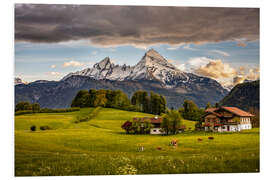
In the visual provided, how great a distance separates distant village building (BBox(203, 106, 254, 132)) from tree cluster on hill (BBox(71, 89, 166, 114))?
6.52ft

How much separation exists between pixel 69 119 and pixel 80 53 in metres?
2.77

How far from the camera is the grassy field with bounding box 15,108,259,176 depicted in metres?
9.95

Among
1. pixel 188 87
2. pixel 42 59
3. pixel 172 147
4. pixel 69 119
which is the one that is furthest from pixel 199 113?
pixel 42 59

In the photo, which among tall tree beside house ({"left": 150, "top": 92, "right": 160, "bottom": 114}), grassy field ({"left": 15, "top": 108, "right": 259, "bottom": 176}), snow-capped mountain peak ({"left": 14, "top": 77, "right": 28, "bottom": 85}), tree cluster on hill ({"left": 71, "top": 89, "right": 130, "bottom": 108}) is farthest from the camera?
tall tree beside house ({"left": 150, "top": 92, "right": 160, "bottom": 114})

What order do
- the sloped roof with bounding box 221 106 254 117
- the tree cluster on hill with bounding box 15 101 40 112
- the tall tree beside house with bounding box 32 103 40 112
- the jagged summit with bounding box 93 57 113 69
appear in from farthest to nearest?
the sloped roof with bounding box 221 106 254 117
the jagged summit with bounding box 93 57 113 69
the tall tree beside house with bounding box 32 103 40 112
the tree cluster on hill with bounding box 15 101 40 112

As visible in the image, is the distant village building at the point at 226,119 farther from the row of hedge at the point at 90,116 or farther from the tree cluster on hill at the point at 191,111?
the row of hedge at the point at 90,116

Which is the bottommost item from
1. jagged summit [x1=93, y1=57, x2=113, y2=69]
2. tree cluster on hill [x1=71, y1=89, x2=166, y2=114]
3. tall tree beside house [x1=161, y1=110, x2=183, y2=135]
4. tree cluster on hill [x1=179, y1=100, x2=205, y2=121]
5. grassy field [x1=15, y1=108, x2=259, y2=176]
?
grassy field [x1=15, y1=108, x2=259, y2=176]

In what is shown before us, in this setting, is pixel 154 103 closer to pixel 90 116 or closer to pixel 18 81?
pixel 90 116

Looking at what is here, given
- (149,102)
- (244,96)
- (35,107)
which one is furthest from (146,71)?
(35,107)

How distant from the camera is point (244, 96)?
11.9 meters

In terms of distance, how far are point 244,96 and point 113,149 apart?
5741 mm

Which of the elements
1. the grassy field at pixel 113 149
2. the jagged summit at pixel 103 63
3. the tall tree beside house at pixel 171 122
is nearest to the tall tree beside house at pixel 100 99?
the grassy field at pixel 113 149

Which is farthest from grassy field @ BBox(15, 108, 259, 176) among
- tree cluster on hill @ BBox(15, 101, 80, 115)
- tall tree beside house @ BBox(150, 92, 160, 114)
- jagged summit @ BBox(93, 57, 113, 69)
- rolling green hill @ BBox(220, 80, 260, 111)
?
jagged summit @ BBox(93, 57, 113, 69)

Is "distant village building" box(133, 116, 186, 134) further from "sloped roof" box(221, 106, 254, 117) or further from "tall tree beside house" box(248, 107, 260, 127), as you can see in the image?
"tall tree beside house" box(248, 107, 260, 127)
